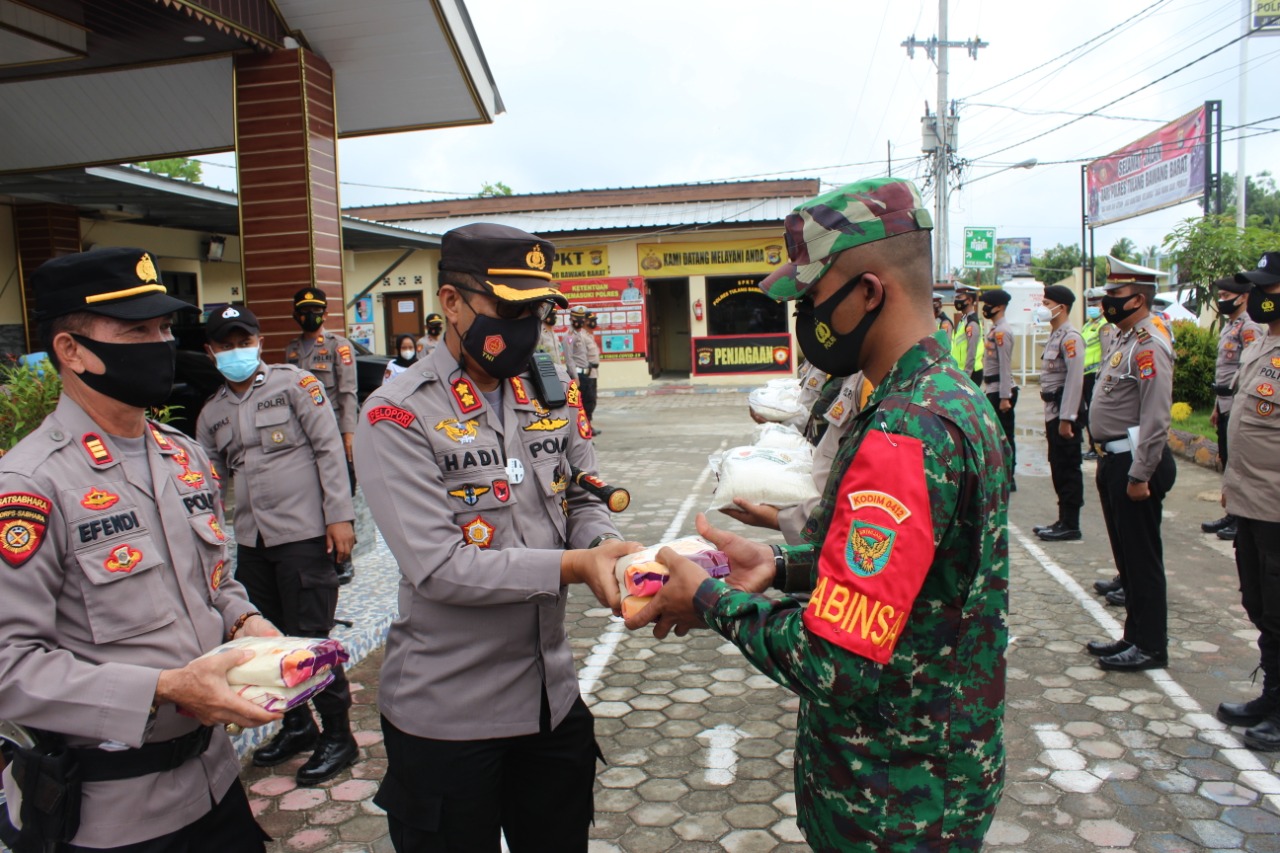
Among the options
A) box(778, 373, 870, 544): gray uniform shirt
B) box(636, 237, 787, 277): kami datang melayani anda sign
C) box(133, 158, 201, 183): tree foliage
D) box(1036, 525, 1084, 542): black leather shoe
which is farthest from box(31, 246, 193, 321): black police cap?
box(133, 158, 201, 183): tree foliage

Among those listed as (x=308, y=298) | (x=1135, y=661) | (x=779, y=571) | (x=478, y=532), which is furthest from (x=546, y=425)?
(x=308, y=298)

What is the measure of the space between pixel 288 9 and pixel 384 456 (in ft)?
17.7

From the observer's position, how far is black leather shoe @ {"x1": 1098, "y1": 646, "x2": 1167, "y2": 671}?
455 cm

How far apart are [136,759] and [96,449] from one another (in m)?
0.68

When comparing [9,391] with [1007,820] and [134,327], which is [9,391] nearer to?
[134,327]

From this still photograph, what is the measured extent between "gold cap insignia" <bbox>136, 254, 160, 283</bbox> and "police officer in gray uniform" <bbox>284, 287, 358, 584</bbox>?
12.9 ft

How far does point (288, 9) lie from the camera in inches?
237

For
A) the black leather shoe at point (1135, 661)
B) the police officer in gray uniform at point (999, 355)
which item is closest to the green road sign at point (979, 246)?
the police officer in gray uniform at point (999, 355)

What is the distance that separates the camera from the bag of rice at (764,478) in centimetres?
482

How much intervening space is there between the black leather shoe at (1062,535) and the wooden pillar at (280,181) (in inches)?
247

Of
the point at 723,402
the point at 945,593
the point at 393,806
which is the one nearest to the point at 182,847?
the point at 393,806

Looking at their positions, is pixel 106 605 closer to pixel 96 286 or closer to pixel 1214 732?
pixel 96 286

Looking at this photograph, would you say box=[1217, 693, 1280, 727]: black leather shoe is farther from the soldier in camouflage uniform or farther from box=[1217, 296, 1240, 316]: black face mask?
box=[1217, 296, 1240, 316]: black face mask

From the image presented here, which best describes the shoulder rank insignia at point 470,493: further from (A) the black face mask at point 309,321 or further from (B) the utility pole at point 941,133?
(B) the utility pole at point 941,133
